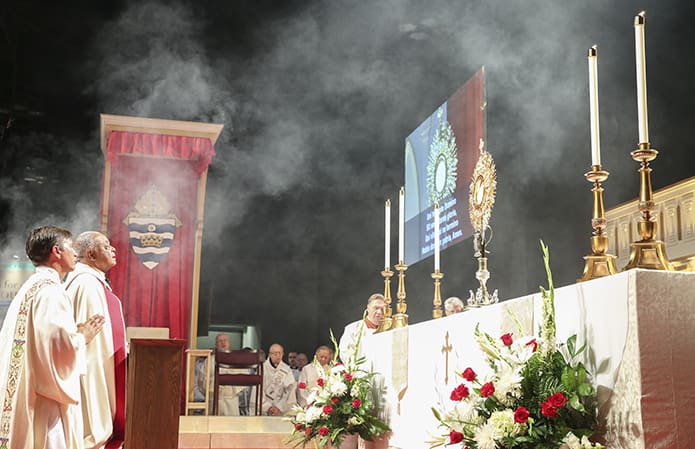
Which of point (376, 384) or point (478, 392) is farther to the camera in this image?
point (376, 384)

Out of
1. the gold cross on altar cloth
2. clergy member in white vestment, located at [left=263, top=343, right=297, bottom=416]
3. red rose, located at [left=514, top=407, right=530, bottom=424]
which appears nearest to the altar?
red rose, located at [left=514, top=407, right=530, bottom=424]

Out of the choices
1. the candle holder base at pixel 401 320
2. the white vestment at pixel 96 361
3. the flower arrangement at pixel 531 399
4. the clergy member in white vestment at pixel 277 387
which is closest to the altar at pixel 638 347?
the flower arrangement at pixel 531 399

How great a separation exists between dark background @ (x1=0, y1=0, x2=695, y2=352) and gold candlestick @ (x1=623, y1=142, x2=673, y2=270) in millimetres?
6380

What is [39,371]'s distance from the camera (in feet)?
10.6

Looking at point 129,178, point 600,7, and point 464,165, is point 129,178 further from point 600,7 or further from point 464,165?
point 600,7

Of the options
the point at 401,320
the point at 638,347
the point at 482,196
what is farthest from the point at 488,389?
the point at 401,320

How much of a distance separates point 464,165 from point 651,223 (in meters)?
5.46

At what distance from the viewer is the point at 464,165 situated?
7410 mm

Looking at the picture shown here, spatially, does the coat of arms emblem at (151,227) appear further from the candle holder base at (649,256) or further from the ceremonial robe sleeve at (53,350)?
the candle holder base at (649,256)

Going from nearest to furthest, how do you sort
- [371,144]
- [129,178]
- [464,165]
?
[464,165] < [129,178] < [371,144]

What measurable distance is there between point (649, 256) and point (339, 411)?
7.43 ft

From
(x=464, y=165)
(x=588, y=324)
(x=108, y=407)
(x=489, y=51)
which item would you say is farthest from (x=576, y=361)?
(x=489, y=51)

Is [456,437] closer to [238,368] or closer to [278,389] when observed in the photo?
[238,368]

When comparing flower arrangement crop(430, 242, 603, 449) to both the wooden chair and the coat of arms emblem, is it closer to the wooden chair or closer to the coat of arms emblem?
the wooden chair
